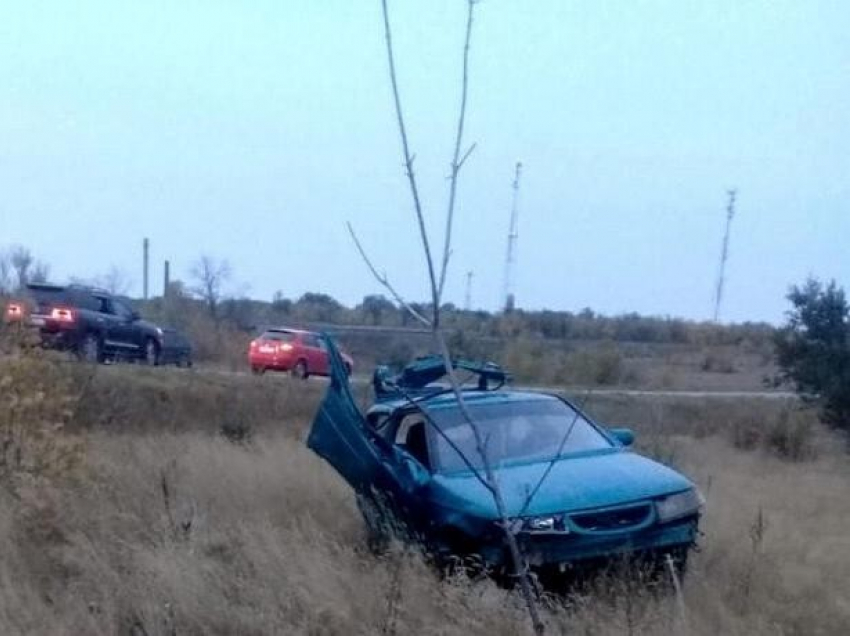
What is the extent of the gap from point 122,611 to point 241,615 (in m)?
0.77

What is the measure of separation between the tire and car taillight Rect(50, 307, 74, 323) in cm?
397

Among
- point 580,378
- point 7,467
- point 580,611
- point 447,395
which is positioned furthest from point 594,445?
point 580,378

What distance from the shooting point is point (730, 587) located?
33.3 feet

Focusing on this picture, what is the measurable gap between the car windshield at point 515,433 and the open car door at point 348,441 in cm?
37

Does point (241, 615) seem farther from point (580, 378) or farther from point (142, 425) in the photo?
point (580, 378)

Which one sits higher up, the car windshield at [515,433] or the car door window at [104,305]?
the car door window at [104,305]

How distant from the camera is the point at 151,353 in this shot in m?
34.8

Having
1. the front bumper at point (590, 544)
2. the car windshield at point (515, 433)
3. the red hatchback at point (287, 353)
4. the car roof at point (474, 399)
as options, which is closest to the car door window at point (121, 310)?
the red hatchback at point (287, 353)

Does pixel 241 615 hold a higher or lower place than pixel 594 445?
lower

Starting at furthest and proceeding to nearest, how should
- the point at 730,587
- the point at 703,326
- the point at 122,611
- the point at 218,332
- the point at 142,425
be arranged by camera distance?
the point at 703,326
the point at 218,332
the point at 142,425
the point at 730,587
the point at 122,611

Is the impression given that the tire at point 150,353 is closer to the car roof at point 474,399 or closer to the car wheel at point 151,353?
the car wheel at point 151,353

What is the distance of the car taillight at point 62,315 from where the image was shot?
98.7ft

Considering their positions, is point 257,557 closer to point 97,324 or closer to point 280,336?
point 97,324

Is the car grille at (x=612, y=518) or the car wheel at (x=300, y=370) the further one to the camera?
the car wheel at (x=300, y=370)
